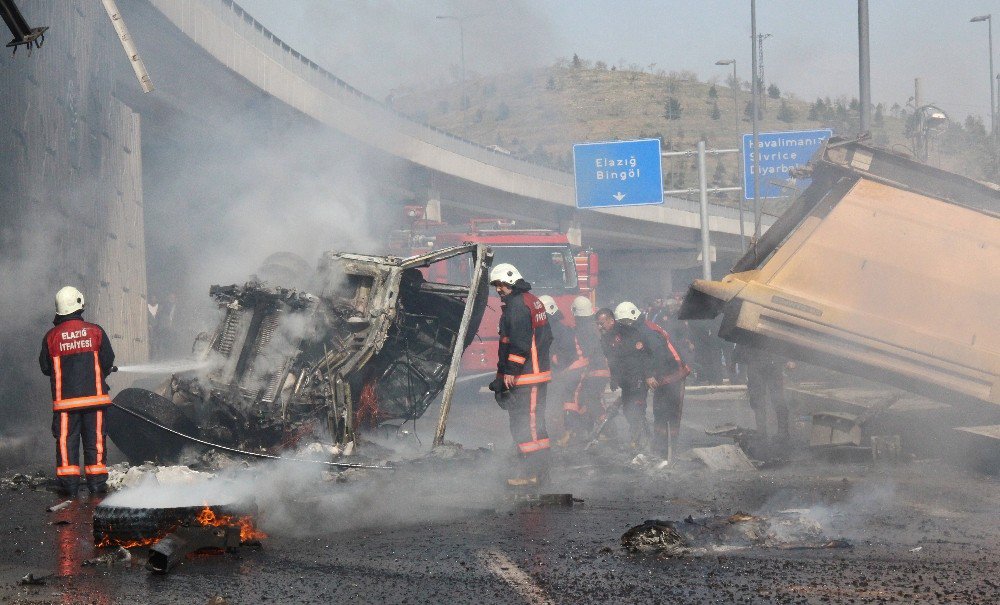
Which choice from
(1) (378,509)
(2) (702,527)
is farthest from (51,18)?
(2) (702,527)

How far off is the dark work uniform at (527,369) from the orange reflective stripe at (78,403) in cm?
285

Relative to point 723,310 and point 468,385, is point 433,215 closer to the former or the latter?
point 468,385

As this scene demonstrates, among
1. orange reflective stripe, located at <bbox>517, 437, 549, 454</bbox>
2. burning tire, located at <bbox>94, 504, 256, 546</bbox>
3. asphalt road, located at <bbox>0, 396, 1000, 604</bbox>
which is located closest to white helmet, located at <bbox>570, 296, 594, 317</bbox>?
asphalt road, located at <bbox>0, 396, 1000, 604</bbox>

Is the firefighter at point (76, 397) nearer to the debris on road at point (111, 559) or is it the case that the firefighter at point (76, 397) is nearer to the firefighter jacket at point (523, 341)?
the debris on road at point (111, 559)

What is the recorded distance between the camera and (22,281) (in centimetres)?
1093

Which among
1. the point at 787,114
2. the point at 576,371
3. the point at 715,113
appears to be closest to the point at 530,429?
the point at 576,371

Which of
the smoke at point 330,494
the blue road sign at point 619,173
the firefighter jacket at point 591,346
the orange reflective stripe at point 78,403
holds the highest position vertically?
the blue road sign at point 619,173

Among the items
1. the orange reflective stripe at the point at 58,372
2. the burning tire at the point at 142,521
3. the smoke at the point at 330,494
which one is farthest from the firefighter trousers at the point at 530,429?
the orange reflective stripe at the point at 58,372

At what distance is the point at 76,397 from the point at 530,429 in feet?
10.5

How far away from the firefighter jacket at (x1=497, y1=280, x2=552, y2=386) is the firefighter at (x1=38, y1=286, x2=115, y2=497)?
286cm

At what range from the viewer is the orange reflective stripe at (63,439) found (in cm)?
790

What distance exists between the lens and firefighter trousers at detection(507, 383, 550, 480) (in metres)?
8.30

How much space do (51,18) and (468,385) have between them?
8.72m

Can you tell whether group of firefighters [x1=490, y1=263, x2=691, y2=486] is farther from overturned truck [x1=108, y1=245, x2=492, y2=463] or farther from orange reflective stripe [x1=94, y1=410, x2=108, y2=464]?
orange reflective stripe [x1=94, y1=410, x2=108, y2=464]
